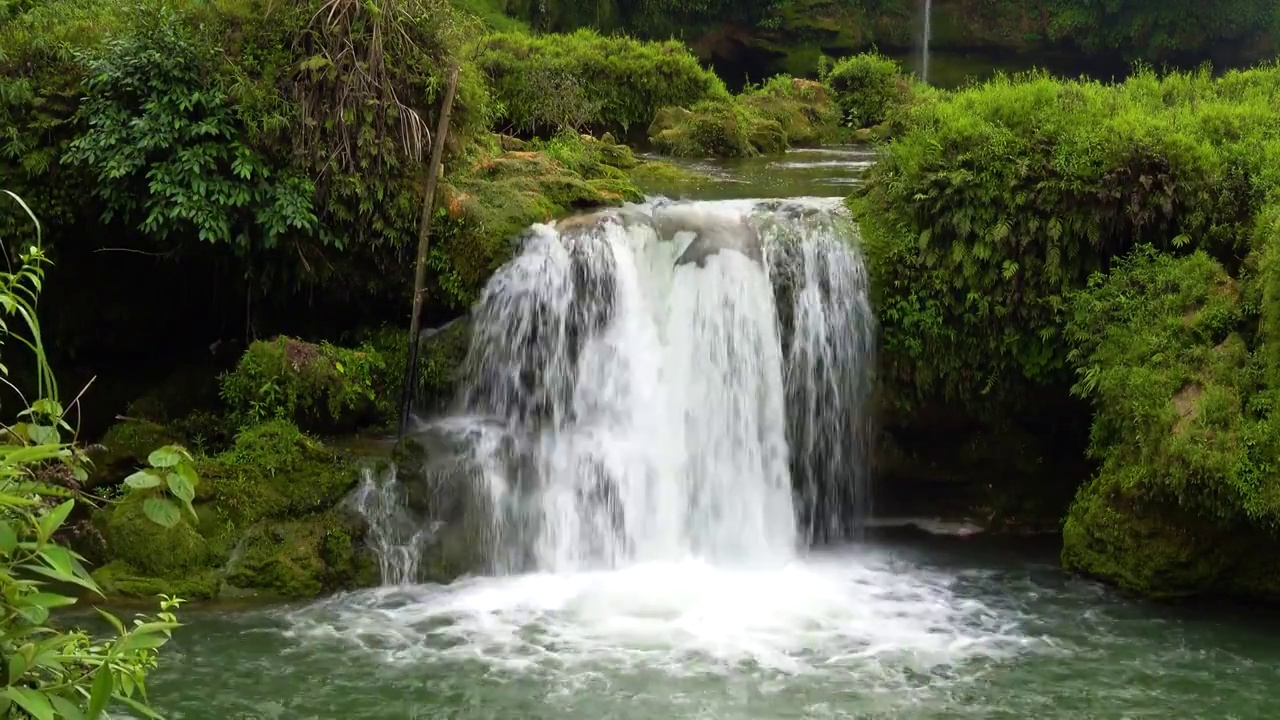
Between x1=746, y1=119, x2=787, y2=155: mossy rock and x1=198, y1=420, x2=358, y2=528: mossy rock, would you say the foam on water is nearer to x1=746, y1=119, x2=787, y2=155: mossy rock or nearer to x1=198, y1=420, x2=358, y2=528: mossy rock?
x1=198, y1=420, x2=358, y2=528: mossy rock

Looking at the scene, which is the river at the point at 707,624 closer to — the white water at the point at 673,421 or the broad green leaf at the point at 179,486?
the white water at the point at 673,421

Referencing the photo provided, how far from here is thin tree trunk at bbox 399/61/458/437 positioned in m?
9.94

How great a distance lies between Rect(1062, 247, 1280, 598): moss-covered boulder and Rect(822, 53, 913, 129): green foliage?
13.0m

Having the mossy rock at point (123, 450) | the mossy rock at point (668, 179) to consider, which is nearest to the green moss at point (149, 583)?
the mossy rock at point (123, 450)

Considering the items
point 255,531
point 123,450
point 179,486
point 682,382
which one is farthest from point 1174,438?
point 123,450

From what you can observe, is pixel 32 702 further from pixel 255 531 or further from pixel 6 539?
pixel 255 531

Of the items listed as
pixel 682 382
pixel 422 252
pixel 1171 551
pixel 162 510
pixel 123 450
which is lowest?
pixel 1171 551

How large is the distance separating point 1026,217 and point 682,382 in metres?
3.23

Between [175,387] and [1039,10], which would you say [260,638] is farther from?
[1039,10]

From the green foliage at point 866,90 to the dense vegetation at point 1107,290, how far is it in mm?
11277

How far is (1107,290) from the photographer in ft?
31.1

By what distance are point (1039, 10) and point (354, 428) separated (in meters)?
31.0

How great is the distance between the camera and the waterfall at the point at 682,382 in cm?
963

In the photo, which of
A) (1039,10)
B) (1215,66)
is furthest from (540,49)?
(1215,66)
